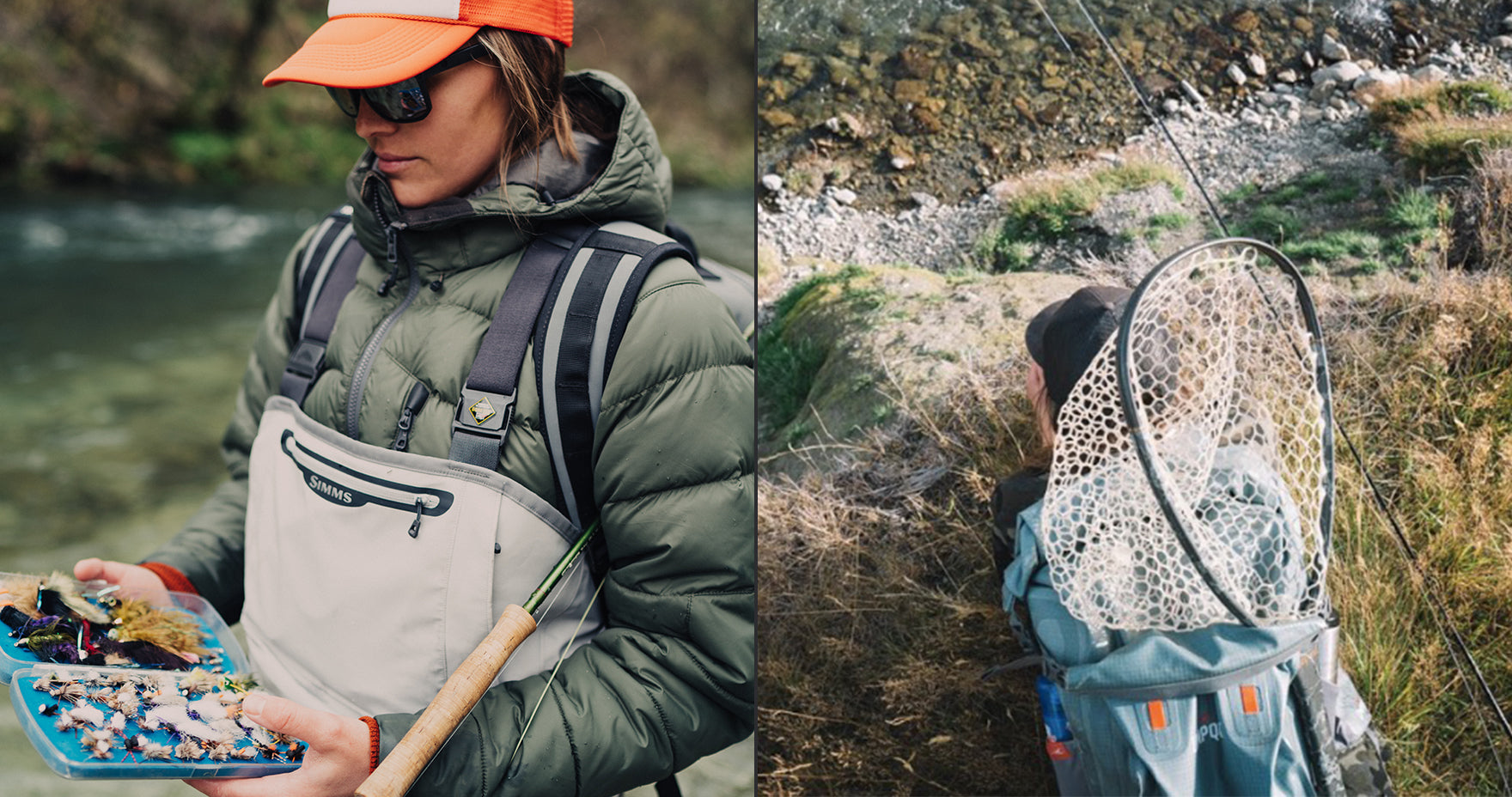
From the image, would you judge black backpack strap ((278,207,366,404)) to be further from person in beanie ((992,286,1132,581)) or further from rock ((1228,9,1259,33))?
rock ((1228,9,1259,33))

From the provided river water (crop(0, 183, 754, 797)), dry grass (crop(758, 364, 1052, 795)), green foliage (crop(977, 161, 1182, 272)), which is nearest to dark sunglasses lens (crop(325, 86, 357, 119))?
dry grass (crop(758, 364, 1052, 795))

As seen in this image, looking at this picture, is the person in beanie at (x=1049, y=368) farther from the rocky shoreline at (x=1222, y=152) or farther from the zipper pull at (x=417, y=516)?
the zipper pull at (x=417, y=516)

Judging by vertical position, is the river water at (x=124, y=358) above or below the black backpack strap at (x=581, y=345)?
below

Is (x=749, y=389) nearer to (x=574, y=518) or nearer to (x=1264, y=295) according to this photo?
(x=574, y=518)

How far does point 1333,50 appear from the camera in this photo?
4.87ft

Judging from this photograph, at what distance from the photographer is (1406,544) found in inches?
59.5

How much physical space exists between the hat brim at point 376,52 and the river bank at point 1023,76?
0.42 m

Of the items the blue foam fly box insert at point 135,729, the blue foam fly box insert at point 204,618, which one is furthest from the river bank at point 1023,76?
the blue foam fly box insert at point 204,618

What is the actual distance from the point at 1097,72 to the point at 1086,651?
746mm

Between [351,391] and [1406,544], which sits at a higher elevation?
[351,391]

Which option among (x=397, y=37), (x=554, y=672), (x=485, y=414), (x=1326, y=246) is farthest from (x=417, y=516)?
(x=1326, y=246)

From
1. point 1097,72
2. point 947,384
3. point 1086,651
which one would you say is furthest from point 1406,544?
point 1097,72

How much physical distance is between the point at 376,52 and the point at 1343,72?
1242mm

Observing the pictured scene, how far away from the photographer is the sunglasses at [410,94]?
1539mm
